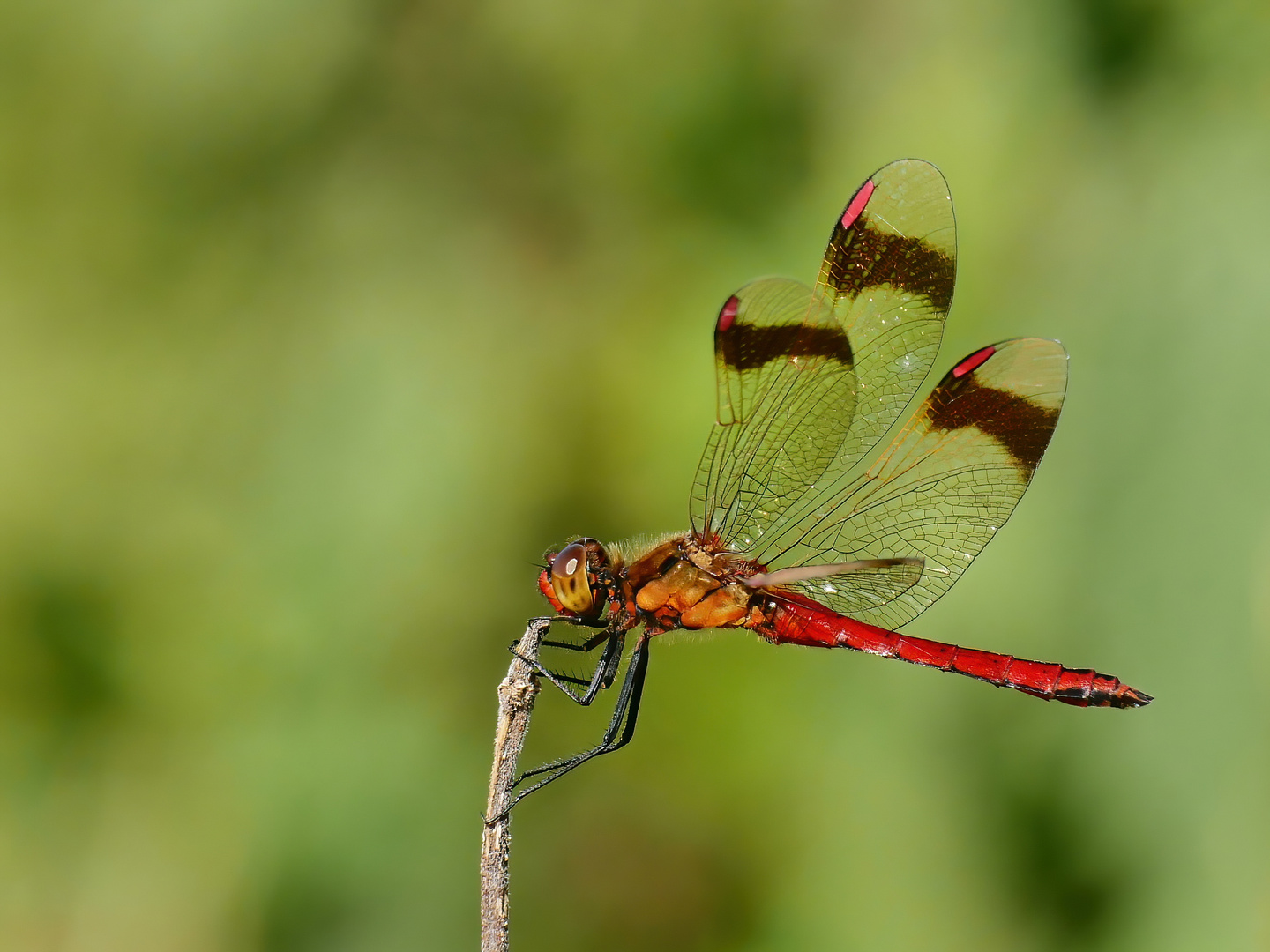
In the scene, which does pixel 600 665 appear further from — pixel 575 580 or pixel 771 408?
pixel 771 408

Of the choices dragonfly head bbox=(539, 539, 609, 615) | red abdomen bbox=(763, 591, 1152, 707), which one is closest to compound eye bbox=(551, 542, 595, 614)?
dragonfly head bbox=(539, 539, 609, 615)

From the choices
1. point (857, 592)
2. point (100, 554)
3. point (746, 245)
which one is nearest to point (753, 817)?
point (857, 592)

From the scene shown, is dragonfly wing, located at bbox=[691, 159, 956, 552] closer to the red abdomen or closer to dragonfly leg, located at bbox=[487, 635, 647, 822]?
the red abdomen

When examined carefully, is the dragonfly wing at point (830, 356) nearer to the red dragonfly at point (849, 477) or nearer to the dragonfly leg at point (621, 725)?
the red dragonfly at point (849, 477)

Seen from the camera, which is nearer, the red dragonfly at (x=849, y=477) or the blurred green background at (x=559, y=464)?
the red dragonfly at (x=849, y=477)

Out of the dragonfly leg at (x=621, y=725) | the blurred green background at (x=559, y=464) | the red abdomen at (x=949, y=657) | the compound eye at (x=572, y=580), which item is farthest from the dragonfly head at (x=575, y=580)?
the blurred green background at (x=559, y=464)

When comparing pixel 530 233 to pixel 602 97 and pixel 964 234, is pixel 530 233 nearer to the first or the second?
pixel 602 97
